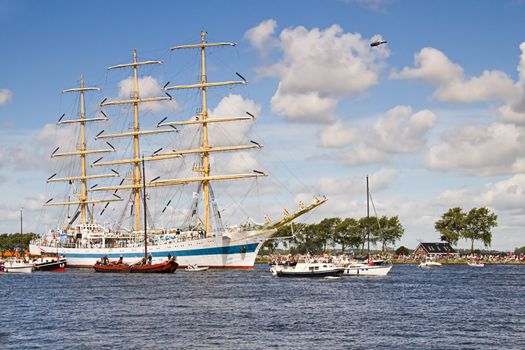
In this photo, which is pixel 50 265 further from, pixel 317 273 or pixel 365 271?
pixel 365 271

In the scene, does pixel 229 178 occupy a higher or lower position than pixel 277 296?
higher

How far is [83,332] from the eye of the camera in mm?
55125

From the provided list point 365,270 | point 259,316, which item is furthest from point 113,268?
point 259,316

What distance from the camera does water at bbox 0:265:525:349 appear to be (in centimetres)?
5106

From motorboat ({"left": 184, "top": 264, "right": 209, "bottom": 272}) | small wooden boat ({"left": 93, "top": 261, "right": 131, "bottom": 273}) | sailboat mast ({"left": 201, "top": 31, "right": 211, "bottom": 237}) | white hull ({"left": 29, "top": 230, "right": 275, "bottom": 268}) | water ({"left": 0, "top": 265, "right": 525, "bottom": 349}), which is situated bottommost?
water ({"left": 0, "top": 265, "right": 525, "bottom": 349})

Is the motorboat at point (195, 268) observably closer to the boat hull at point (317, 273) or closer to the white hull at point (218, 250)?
the white hull at point (218, 250)

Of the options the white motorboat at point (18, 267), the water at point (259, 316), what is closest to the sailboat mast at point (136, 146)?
the white motorboat at point (18, 267)

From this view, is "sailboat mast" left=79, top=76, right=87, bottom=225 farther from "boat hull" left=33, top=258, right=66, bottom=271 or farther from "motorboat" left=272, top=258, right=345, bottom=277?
"motorboat" left=272, top=258, right=345, bottom=277

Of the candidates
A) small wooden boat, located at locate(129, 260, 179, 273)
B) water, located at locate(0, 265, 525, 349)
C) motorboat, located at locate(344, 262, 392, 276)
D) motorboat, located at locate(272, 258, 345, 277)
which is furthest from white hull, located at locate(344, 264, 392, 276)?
small wooden boat, located at locate(129, 260, 179, 273)

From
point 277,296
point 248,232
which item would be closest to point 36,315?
point 277,296

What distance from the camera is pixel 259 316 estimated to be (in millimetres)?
64438

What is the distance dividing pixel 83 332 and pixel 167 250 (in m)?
95.5

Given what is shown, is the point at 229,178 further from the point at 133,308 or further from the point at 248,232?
the point at 133,308

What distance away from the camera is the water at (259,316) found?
51.1 m
